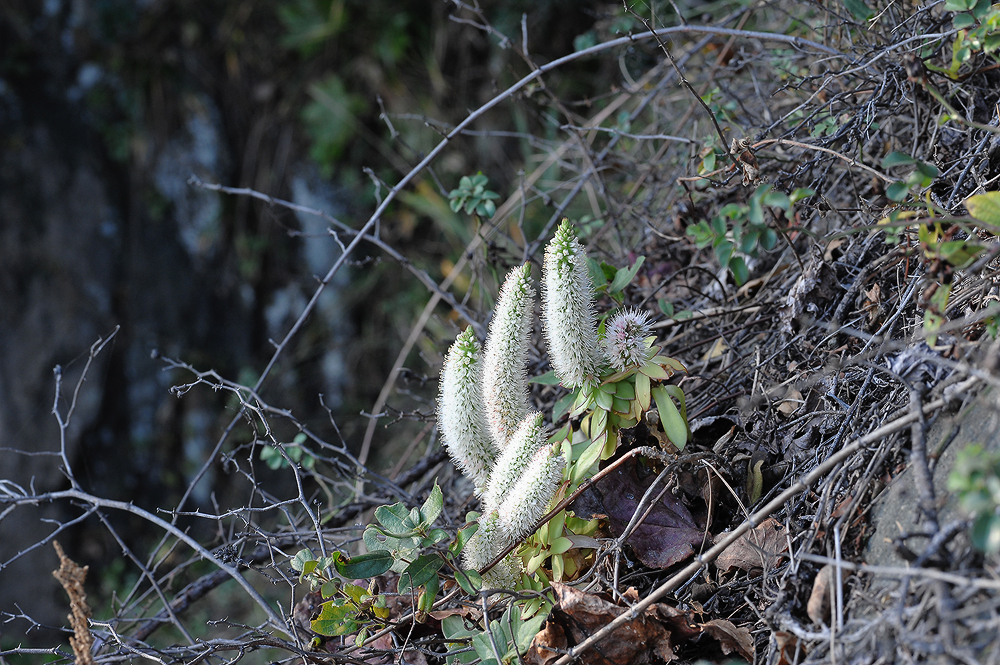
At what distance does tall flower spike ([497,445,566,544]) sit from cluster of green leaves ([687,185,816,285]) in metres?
0.46

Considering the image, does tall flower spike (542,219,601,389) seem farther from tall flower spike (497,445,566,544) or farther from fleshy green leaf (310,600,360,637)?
fleshy green leaf (310,600,360,637)

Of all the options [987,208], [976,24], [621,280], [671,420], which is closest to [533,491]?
[671,420]

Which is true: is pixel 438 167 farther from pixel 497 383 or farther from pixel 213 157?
pixel 497 383

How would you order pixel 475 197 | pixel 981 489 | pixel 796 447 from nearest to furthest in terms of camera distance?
1. pixel 981 489
2. pixel 796 447
3. pixel 475 197

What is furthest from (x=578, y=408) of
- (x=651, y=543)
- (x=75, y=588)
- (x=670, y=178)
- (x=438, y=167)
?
(x=438, y=167)

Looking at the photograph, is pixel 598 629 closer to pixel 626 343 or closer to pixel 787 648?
pixel 787 648

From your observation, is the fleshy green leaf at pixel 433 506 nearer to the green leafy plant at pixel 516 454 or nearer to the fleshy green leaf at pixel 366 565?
the green leafy plant at pixel 516 454

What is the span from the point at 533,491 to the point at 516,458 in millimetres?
87

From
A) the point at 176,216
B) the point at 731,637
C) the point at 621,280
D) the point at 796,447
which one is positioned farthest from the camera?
the point at 176,216

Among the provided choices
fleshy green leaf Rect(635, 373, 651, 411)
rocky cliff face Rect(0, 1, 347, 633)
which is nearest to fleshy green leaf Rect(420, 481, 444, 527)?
fleshy green leaf Rect(635, 373, 651, 411)

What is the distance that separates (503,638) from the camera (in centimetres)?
119

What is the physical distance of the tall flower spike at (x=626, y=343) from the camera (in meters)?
1.32

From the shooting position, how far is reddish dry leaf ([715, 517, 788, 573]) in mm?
1251

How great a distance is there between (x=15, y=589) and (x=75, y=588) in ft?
11.1
